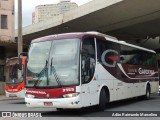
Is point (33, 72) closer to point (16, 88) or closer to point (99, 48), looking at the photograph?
point (99, 48)

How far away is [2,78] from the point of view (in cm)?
4153

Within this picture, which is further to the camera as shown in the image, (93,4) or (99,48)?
(93,4)

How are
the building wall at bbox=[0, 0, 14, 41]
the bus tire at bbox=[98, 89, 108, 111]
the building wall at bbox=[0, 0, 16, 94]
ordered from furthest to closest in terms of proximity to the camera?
the building wall at bbox=[0, 0, 14, 41] → the building wall at bbox=[0, 0, 16, 94] → the bus tire at bbox=[98, 89, 108, 111]

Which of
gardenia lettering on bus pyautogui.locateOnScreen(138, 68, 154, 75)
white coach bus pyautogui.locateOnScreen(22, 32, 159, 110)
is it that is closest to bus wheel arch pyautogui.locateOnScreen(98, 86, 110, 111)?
white coach bus pyautogui.locateOnScreen(22, 32, 159, 110)

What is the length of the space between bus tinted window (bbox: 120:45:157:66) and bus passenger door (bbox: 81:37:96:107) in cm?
371

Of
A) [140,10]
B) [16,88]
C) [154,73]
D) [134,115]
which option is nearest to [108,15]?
[140,10]

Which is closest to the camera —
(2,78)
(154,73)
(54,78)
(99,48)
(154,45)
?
(54,78)

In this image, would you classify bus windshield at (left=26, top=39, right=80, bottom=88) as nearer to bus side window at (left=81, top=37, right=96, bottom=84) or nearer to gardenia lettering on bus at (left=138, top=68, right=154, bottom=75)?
bus side window at (left=81, top=37, right=96, bottom=84)

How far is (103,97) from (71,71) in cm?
246

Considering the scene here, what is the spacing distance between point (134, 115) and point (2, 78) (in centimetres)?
2926

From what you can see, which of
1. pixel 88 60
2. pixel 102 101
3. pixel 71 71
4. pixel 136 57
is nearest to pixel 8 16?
pixel 136 57

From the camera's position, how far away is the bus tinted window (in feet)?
61.7

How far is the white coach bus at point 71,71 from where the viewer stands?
539 inches

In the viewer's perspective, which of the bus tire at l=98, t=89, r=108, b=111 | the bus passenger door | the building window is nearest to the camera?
the bus passenger door
